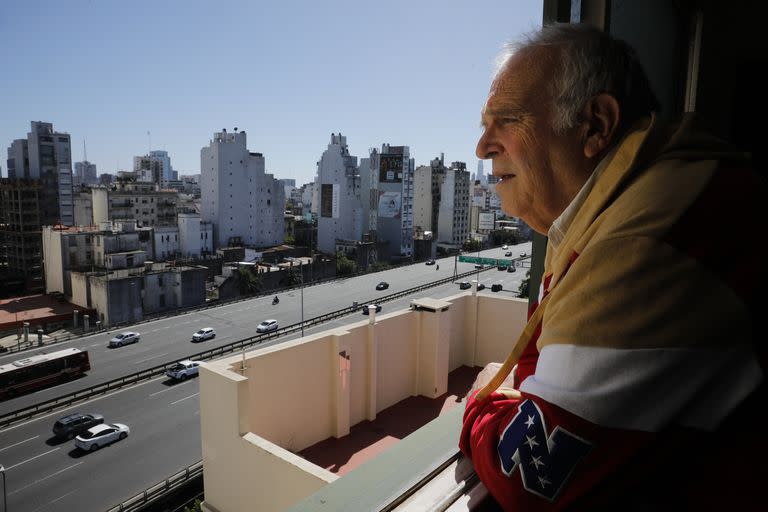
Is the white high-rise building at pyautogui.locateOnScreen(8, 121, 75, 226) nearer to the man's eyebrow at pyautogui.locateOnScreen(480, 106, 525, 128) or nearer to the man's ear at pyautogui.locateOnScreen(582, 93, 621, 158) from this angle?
the man's eyebrow at pyautogui.locateOnScreen(480, 106, 525, 128)

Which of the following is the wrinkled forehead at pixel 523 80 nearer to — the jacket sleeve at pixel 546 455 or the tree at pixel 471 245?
the jacket sleeve at pixel 546 455

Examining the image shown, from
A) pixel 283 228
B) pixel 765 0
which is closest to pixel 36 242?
pixel 283 228

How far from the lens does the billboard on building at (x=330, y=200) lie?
1202 inches

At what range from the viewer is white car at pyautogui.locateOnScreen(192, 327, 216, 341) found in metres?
14.8

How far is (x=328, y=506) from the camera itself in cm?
51

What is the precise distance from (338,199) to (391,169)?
3814 mm

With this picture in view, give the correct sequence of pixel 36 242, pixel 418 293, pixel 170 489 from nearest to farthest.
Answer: pixel 170 489, pixel 418 293, pixel 36 242

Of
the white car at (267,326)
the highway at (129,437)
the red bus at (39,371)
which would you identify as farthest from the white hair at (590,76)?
the white car at (267,326)

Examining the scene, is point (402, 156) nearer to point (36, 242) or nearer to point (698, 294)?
point (36, 242)

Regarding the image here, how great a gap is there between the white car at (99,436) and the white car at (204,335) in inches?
219

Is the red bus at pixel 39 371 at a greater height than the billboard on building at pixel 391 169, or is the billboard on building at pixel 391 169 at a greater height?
the billboard on building at pixel 391 169

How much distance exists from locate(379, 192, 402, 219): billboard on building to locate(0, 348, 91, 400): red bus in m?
20.3

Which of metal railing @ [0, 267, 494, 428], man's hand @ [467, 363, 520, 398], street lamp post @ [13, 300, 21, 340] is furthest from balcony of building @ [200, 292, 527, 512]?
street lamp post @ [13, 300, 21, 340]

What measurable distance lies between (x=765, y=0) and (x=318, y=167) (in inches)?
1230
